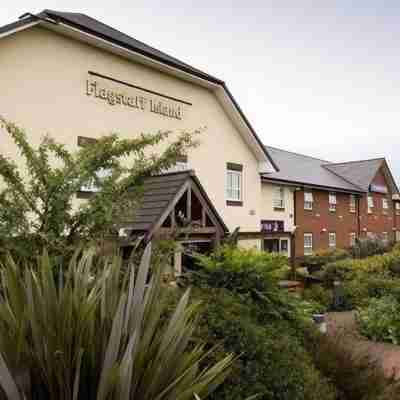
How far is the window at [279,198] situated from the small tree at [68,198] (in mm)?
17190

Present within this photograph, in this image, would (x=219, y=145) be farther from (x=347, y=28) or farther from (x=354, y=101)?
(x=354, y=101)

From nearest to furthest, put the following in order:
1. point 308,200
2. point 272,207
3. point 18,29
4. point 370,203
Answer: point 18,29, point 272,207, point 308,200, point 370,203

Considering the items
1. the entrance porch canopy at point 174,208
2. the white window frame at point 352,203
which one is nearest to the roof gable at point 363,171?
the white window frame at point 352,203

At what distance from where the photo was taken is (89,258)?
376cm

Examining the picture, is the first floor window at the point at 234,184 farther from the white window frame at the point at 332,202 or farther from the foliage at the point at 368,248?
the white window frame at the point at 332,202

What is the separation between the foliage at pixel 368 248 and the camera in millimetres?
23203

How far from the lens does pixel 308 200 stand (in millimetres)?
25094

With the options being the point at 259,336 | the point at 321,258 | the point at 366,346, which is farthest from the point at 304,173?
the point at 259,336

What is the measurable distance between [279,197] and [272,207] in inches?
44.3

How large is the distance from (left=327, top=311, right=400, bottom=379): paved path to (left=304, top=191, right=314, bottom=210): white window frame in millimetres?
12988

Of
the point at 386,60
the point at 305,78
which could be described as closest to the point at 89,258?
the point at 386,60

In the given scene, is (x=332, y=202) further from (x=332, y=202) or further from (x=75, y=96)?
(x=75, y=96)

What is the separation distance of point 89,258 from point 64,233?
5.48ft

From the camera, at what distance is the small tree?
4965mm
